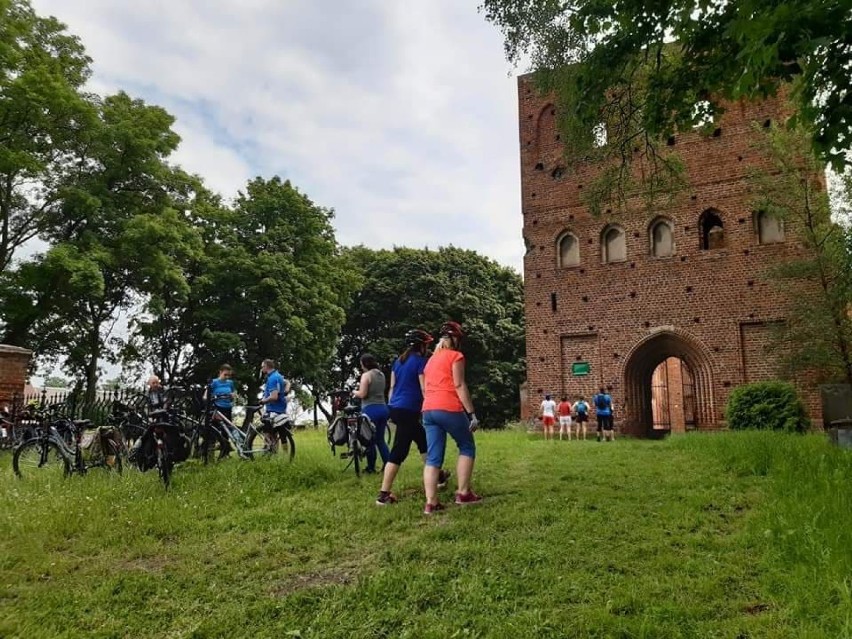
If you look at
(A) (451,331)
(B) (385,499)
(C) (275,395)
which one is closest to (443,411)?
(A) (451,331)

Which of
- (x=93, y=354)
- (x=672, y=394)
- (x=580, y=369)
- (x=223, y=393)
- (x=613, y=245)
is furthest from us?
(x=672, y=394)

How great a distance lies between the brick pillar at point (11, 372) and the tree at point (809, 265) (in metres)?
18.9

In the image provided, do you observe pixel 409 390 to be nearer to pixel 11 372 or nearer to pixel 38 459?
pixel 38 459

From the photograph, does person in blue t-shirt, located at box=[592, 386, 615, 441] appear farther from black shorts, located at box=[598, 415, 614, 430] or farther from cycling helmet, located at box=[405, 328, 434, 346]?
cycling helmet, located at box=[405, 328, 434, 346]

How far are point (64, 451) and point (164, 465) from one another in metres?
2.14

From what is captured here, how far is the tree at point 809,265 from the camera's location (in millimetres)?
16250

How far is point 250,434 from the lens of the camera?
31.4 feet

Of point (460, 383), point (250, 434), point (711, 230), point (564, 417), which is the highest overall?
point (711, 230)

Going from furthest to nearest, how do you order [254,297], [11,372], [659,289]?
1. [254,297]
2. [659,289]
3. [11,372]

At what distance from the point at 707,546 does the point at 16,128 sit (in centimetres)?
1958

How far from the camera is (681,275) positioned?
66.4ft

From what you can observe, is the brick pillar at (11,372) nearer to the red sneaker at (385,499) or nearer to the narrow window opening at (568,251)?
the red sneaker at (385,499)

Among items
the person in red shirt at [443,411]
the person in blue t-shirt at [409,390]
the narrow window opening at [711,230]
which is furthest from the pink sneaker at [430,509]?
the narrow window opening at [711,230]

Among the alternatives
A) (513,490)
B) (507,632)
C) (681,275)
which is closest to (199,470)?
(513,490)
